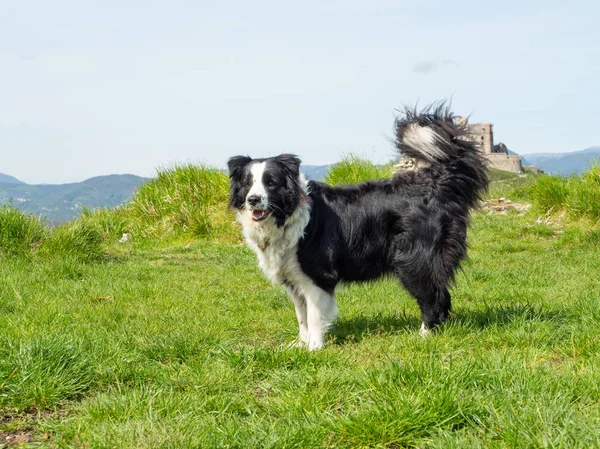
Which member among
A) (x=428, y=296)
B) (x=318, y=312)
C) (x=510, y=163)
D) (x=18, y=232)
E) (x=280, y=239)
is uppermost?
(x=510, y=163)

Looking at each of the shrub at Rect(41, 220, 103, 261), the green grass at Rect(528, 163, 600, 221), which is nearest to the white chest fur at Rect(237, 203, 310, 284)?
the shrub at Rect(41, 220, 103, 261)

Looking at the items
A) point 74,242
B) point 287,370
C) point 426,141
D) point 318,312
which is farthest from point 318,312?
point 74,242

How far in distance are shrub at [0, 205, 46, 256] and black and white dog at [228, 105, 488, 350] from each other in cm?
488

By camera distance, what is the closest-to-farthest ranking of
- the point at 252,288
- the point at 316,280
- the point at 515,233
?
the point at 316,280 → the point at 252,288 → the point at 515,233

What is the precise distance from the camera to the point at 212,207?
14047 mm

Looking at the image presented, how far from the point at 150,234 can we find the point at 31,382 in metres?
11.0

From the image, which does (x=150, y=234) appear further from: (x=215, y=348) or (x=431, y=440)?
(x=431, y=440)

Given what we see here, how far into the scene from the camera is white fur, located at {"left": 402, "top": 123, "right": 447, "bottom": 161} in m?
4.94

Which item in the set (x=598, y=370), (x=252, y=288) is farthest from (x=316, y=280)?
(x=252, y=288)

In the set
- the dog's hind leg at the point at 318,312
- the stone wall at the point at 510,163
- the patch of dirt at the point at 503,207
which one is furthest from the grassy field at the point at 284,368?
the stone wall at the point at 510,163

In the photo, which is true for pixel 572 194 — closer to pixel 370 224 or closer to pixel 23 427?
pixel 370 224

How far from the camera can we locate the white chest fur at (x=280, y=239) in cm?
489

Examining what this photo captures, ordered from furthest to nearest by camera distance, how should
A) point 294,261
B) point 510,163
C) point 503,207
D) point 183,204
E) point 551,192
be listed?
point 510,163
point 503,207
point 183,204
point 551,192
point 294,261

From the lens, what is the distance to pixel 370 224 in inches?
196
